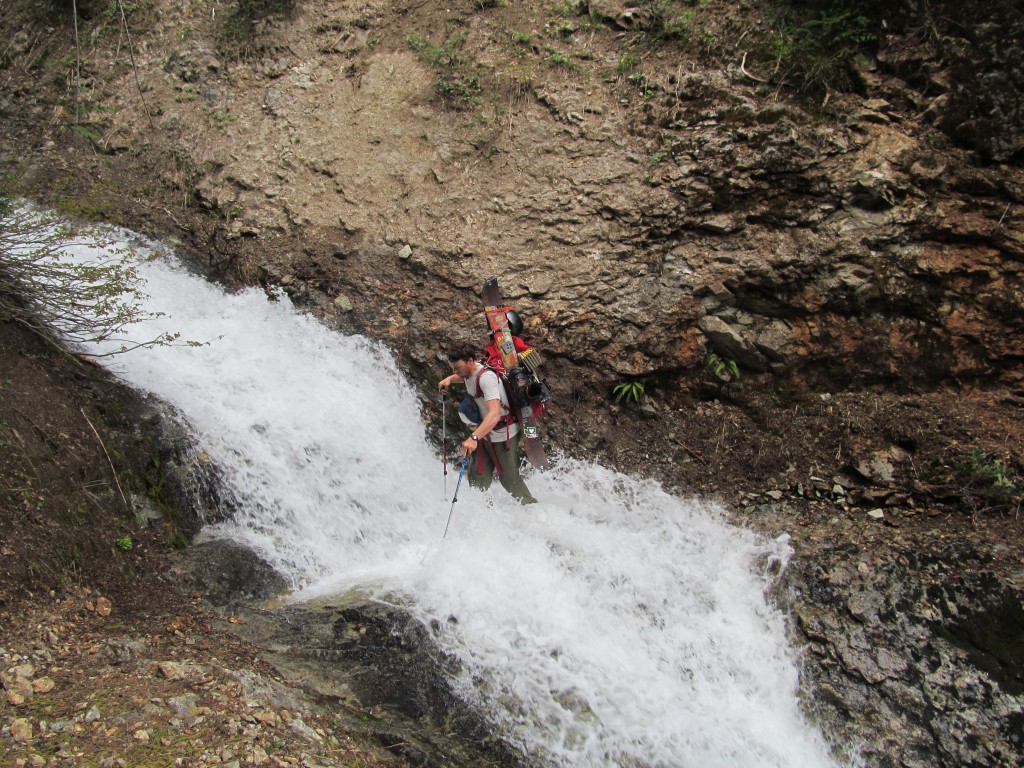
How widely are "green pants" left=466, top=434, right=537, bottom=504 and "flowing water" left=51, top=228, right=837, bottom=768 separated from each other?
15 centimetres

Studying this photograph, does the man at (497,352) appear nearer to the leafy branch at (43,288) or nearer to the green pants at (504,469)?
the green pants at (504,469)

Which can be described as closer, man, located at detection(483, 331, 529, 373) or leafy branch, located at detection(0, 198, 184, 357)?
leafy branch, located at detection(0, 198, 184, 357)

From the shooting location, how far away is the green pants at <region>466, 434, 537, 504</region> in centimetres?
654

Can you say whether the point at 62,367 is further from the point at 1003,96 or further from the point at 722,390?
the point at 1003,96

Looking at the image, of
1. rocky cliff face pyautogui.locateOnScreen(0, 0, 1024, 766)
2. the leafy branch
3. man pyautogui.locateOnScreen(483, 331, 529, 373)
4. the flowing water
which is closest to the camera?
the flowing water

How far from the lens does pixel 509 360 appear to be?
6359 mm

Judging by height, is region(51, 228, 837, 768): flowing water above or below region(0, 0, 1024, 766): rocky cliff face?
below

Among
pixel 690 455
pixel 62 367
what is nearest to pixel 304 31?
pixel 62 367

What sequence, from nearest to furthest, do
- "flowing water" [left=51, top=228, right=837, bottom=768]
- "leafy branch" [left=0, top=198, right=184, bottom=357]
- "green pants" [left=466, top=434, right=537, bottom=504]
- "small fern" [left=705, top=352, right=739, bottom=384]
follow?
"flowing water" [left=51, top=228, right=837, bottom=768] → "leafy branch" [left=0, top=198, right=184, bottom=357] → "green pants" [left=466, top=434, right=537, bottom=504] → "small fern" [left=705, top=352, right=739, bottom=384]

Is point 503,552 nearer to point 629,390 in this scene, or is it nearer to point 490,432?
point 490,432

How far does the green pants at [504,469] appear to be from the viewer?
21.5 feet

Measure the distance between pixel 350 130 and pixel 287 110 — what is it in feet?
3.77

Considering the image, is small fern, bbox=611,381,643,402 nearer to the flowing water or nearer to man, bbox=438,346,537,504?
the flowing water

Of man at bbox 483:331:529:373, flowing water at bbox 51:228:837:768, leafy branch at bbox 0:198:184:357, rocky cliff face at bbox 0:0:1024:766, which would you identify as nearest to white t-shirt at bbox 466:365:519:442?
man at bbox 483:331:529:373
